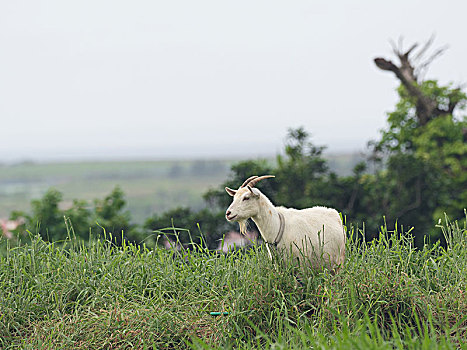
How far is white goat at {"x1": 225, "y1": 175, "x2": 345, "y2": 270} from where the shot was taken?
3795 millimetres

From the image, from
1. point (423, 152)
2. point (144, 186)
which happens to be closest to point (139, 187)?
point (144, 186)

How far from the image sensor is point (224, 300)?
149 inches

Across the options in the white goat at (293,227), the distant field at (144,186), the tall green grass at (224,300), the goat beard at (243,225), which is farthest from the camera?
the distant field at (144,186)

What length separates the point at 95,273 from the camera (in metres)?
4.52

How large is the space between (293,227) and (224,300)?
78 centimetres

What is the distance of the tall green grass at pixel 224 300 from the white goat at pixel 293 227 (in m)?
0.13

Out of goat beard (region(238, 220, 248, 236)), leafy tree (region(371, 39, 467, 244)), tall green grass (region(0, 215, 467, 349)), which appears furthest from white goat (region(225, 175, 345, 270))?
leafy tree (region(371, 39, 467, 244))

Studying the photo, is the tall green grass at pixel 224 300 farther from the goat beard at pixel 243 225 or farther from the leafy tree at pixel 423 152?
the leafy tree at pixel 423 152

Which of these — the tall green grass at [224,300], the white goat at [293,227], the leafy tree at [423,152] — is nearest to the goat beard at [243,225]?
the white goat at [293,227]

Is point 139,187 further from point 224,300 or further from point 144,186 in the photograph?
point 224,300

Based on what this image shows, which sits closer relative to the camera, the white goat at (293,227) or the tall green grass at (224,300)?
the tall green grass at (224,300)

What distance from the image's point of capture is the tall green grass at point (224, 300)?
3584 mm

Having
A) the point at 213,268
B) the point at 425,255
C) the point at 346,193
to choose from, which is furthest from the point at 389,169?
the point at 213,268

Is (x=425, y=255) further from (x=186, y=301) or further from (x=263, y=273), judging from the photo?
(x=186, y=301)
